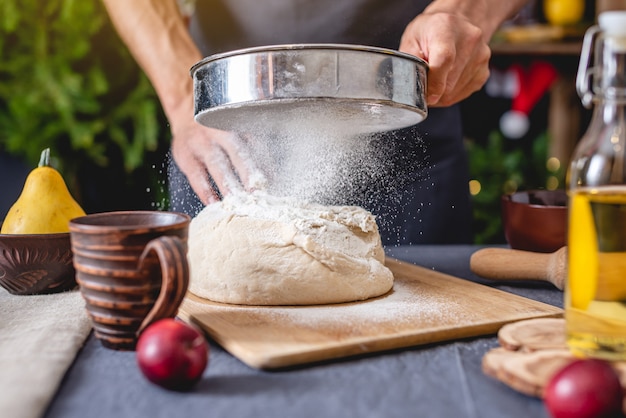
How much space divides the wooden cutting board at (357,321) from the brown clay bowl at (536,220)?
0.20 metres

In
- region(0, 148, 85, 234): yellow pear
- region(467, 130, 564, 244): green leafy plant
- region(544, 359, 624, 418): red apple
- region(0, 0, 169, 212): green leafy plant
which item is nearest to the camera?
region(544, 359, 624, 418): red apple

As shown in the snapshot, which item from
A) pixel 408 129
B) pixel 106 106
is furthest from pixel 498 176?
pixel 106 106

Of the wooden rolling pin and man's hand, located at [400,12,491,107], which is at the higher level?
man's hand, located at [400,12,491,107]

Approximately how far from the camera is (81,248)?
0.84 metres

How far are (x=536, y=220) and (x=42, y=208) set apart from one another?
3.16 feet

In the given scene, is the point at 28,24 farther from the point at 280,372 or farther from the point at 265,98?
the point at 280,372

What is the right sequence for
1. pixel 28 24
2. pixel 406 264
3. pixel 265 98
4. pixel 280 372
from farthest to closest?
pixel 28 24 → pixel 406 264 → pixel 265 98 → pixel 280 372

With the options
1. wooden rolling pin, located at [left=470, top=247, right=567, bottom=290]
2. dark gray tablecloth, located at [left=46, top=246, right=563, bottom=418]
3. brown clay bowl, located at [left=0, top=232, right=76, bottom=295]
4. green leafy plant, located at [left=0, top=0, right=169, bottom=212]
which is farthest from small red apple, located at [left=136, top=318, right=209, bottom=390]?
green leafy plant, located at [left=0, top=0, right=169, bottom=212]

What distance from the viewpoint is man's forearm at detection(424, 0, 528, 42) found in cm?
143

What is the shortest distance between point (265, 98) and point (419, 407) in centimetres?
49

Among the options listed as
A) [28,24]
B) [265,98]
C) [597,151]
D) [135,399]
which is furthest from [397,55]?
[28,24]

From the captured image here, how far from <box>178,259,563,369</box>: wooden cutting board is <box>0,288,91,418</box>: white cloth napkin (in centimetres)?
18

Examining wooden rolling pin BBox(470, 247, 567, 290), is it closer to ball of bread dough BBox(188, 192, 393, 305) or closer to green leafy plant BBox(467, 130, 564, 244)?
ball of bread dough BBox(188, 192, 393, 305)

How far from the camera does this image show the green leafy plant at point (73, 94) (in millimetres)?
2504
